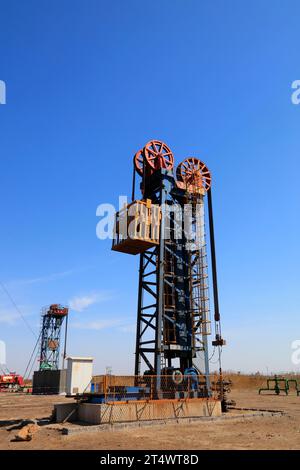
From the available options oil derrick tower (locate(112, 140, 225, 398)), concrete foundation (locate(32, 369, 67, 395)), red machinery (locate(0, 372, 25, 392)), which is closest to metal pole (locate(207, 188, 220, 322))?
oil derrick tower (locate(112, 140, 225, 398))

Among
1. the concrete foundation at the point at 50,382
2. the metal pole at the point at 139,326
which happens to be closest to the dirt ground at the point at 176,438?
the metal pole at the point at 139,326

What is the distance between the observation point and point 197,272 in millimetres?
23266

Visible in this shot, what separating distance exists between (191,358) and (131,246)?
6921mm

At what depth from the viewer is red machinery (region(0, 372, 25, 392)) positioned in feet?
198

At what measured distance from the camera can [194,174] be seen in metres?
25.1

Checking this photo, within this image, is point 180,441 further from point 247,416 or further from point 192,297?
point 192,297

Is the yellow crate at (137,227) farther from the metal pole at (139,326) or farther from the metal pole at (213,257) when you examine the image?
the metal pole at (213,257)

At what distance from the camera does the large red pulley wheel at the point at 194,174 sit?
24.9 metres

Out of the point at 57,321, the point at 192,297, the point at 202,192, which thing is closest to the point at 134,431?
the point at 192,297

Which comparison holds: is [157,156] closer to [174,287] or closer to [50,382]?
[174,287]

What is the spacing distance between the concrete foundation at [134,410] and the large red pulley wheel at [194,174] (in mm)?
12495

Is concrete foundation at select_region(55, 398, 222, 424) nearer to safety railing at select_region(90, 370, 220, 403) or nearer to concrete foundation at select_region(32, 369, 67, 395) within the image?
safety railing at select_region(90, 370, 220, 403)

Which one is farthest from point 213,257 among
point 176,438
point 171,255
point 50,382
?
point 50,382

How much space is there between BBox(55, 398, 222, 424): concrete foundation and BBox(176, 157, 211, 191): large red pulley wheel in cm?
1249
